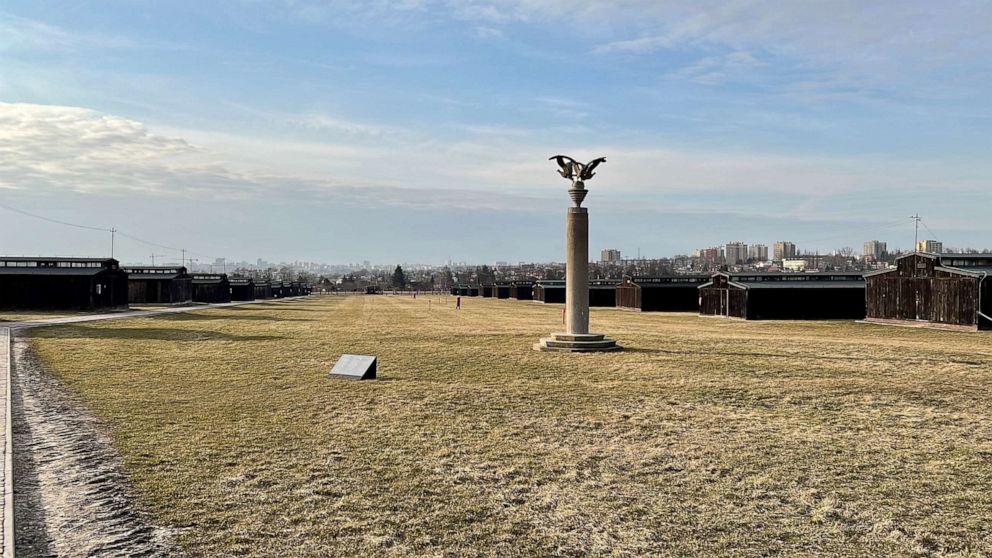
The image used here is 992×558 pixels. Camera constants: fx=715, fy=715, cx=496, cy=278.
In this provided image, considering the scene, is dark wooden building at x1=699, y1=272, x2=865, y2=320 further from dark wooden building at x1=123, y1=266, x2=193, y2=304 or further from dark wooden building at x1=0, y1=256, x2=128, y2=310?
dark wooden building at x1=123, y1=266, x2=193, y2=304

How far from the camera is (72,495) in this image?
8344 millimetres

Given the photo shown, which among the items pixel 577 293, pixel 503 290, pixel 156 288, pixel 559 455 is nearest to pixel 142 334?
pixel 577 293

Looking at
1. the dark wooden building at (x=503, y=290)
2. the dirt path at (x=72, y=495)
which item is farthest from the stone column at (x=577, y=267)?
the dark wooden building at (x=503, y=290)

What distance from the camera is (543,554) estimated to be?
670cm

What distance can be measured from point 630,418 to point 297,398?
7.07 metres

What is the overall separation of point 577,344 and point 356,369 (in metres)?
9.76

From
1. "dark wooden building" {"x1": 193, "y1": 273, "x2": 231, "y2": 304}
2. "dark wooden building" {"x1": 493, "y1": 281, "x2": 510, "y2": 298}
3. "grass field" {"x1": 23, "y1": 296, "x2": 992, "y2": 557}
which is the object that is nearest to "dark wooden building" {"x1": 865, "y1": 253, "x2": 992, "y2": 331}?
"grass field" {"x1": 23, "y1": 296, "x2": 992, "y2": 557}

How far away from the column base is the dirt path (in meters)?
15.6

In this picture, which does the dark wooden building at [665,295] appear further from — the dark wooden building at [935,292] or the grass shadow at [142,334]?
the grass shadow at [142,334]

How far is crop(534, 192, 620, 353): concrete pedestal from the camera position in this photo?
83.6ft

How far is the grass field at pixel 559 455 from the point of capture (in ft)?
23.6

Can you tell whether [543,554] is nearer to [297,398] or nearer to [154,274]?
[297,398]

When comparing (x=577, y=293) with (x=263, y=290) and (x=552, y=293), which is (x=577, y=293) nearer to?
(x=552, y=293)

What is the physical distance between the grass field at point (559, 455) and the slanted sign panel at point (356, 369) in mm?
412
